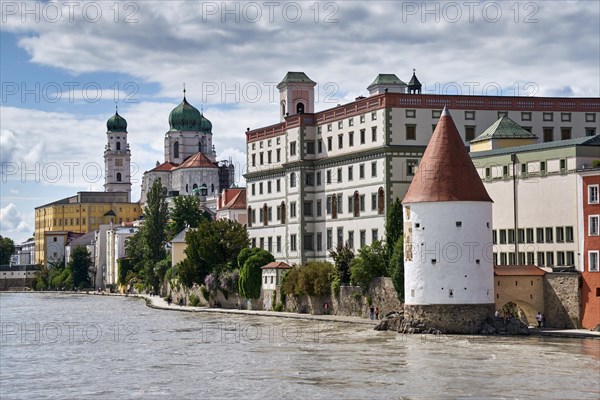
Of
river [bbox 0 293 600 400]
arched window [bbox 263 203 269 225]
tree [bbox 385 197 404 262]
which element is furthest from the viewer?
arched window [bbox 263 203 269 225]

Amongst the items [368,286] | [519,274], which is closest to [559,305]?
[519,274]

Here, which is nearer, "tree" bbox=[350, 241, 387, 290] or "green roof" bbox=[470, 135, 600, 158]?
"green roof" bbox=[470, 135, 600, 158]

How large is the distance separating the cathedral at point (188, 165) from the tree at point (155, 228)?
35.9 meters

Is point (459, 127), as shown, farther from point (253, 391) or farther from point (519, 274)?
point (253, 391)

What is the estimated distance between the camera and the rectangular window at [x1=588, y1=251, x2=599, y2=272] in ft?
190

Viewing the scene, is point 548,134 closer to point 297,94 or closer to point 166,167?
point 297,94

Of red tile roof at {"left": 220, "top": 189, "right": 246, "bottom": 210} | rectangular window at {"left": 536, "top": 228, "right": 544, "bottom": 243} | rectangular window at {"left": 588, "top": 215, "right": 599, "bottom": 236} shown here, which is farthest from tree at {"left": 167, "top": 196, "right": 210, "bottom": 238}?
rectangular window at {"left": 588, "top": 215, "right": 599, "bottom": 236}

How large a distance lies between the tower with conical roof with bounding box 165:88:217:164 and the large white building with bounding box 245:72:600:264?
103 metres

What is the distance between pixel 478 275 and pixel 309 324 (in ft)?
40.4

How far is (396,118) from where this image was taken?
247 feet

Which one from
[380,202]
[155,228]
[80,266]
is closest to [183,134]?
[80,266]

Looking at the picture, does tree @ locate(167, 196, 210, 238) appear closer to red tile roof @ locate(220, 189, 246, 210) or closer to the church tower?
red tile roof @ locate(220, 189, 246, 210)

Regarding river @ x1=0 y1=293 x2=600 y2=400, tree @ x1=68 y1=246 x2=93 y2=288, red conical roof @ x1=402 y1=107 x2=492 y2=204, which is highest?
red conical roof @ x1=402 y1=107 x2=492 y2=204

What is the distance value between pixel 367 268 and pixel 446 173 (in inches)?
446
